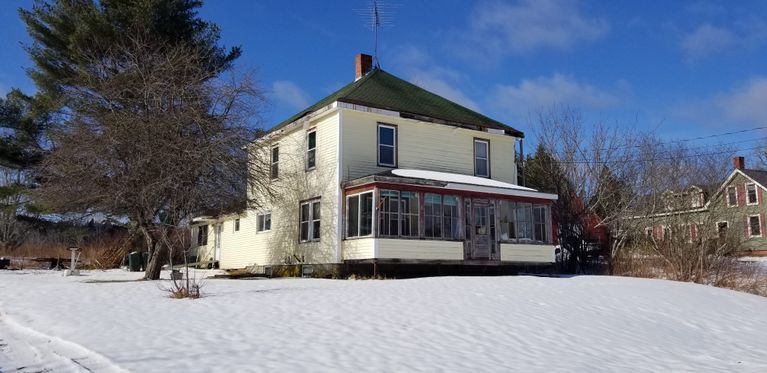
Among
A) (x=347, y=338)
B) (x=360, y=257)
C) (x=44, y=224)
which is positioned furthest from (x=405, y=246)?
(x=44, y=224)

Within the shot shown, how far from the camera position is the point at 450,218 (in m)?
20.3

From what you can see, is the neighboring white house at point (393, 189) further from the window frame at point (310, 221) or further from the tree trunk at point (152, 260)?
the tree trunk at point (152, 260)

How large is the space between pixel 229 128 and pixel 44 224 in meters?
20.9

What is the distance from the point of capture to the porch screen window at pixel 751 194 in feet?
135

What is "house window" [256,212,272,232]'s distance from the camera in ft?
80.4

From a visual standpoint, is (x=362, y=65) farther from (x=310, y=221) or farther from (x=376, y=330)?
(x=376, y=330)

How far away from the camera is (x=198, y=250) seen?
3195cm

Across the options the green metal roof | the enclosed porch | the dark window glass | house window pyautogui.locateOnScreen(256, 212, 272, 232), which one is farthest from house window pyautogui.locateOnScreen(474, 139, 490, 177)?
house window pyautogui.locateOnScreen(256, 212, 272, 232)

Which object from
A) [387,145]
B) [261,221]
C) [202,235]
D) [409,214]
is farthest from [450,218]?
[202,235]

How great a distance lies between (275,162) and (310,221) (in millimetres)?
3931

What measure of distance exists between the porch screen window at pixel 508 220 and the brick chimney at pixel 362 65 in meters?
8.54

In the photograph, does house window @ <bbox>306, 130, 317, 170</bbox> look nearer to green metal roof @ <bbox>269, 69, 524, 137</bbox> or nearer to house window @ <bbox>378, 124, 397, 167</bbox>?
green metal roof @ <bbox>269, 69, 524, 137</bbox>

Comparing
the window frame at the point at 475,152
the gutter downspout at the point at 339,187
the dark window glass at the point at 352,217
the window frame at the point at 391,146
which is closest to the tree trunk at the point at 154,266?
the gutter downspout at the point at 339,187

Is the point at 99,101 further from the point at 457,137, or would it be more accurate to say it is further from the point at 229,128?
the point at 457,137
